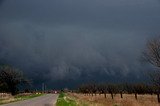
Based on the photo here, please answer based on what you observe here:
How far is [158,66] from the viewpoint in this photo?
135ft

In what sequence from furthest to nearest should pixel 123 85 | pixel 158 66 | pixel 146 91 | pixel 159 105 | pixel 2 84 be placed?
pixel 123 85
pixel 2 84
pixel 146 91
pixel 158 66
pixel 159 105

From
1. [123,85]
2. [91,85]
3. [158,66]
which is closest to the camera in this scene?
[158,66]

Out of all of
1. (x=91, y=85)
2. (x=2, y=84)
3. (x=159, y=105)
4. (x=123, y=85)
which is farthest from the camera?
(x=91, y=85)

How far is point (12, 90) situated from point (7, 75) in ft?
21.7

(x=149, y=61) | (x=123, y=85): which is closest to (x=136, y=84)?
(x=123, y=85)

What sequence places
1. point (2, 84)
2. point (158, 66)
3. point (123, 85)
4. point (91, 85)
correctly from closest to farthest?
1. point (158, 66)
2. point (2, 84)
3. point (123, 85)
4. point (91, 85)

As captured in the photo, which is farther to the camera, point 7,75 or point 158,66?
point 7,75

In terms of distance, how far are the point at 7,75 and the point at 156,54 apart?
123 meters

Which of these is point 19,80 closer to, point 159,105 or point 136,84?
point 136,84

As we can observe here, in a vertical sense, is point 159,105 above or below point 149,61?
below

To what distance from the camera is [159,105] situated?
3378 centimetres

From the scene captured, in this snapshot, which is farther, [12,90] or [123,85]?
[123,85]

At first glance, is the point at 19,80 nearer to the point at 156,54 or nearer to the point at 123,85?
the point at 123,85

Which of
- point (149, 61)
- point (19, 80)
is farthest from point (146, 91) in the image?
point (149, 61)
